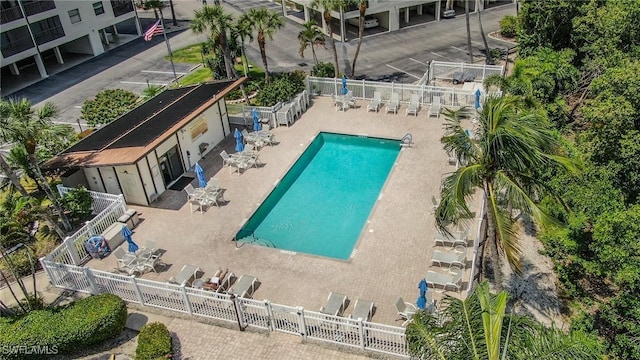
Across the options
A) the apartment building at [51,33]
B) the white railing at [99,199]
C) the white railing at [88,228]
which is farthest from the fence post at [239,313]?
the apartment building at [51,33]

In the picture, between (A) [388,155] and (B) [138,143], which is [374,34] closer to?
(A) [388,155]

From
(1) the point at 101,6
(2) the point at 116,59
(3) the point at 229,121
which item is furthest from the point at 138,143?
(1) the point at 101,6

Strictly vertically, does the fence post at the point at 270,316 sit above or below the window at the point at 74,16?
below

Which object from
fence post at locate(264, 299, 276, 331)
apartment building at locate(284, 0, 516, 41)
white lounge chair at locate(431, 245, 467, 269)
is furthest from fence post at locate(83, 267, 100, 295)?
apartment building at locate(284, 0, 516, 41)

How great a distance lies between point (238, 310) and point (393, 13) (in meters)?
38.7

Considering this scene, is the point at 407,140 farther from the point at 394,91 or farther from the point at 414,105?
the point at 394,91

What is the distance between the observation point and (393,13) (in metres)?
47.5

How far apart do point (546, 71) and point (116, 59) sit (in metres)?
37.9

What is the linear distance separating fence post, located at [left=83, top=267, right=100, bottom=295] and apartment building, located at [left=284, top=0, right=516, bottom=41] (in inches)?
1306

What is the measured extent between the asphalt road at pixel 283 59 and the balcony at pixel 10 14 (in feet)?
17.7

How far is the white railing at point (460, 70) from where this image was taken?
33.3 metres

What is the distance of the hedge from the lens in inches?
606

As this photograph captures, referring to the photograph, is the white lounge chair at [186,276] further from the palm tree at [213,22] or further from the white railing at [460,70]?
the white railing at [460,70]

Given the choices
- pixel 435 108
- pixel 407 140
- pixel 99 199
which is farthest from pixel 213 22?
pixel 435 108
